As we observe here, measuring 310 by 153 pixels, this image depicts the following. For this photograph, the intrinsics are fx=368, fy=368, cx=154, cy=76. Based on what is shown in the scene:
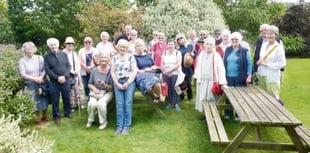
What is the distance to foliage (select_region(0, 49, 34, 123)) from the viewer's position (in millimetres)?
5707

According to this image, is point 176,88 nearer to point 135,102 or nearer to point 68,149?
point 135,102

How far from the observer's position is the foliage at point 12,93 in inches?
225

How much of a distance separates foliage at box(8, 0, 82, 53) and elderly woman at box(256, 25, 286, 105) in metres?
15.3

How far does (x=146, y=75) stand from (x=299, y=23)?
1326 cm

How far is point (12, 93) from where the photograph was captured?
6062mm

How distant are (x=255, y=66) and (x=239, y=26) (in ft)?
40.7

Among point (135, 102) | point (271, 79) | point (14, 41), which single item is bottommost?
A: point (135, 102)

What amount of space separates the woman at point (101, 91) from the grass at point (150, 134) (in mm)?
208

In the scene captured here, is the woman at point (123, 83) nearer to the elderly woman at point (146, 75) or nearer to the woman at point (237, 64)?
the elderly woman at point (146, 75)

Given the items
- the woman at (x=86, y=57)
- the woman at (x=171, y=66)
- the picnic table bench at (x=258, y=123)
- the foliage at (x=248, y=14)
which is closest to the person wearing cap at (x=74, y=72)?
the woman at (x=86, y=57)

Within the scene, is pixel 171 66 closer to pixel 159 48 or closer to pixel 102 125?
pixel 159 48

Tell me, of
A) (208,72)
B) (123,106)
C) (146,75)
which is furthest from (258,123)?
(146,75)

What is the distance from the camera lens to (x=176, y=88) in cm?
721

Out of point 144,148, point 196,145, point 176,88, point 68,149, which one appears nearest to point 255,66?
point 176,88
